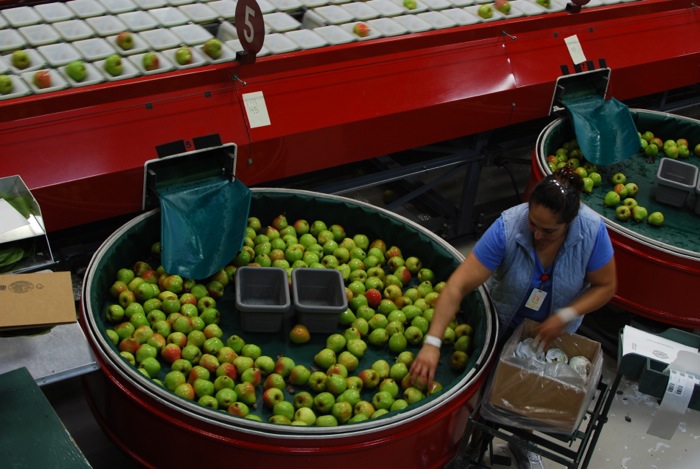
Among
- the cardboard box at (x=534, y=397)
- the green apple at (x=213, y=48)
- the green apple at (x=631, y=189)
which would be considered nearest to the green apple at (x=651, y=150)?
the green apple at (x=631, y=189)

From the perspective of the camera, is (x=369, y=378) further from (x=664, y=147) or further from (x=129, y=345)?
(x=664, y=147)

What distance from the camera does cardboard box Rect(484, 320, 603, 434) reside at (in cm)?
314

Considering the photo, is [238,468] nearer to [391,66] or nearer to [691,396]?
[691,396]

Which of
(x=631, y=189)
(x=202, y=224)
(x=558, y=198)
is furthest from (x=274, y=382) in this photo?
(x=631, y=189)

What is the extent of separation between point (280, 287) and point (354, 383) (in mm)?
658

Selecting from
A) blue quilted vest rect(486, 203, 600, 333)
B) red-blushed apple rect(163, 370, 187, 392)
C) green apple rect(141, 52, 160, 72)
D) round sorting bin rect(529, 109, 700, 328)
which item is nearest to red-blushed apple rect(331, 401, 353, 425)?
red-blushed apple rect(163, 370, 187, 392)

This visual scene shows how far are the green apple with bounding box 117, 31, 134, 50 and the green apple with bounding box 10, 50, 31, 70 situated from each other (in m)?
0.49

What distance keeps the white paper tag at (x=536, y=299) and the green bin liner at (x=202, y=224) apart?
1.52 metres

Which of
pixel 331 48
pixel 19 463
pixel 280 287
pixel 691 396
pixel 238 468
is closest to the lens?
pixel 19 463

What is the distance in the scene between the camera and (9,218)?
322 cm

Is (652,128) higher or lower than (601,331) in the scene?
higher

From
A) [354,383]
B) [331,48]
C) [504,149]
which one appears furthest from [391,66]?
[354,383]

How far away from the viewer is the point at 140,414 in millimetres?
3154

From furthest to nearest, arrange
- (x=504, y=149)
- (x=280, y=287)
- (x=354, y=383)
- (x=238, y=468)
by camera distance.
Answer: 1. (x=504, y=149)
2. (x=280, y=287)
3. (x=354, y=383)
4. (x=238, y=468)
